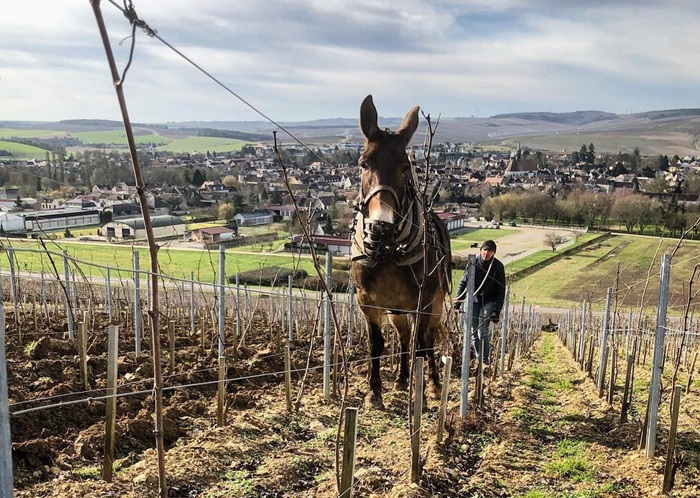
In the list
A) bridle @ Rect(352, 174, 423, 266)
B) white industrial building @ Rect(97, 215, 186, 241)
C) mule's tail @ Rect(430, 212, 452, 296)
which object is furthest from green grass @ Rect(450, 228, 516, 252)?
bridle @ Rect(352, 174, 423, 266)

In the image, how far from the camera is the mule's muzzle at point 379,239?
4590 mm

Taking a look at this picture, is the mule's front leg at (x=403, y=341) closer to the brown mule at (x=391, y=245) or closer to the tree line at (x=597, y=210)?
the brown mule at (x=391, y=245)

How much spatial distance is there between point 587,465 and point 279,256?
4013 centimetres

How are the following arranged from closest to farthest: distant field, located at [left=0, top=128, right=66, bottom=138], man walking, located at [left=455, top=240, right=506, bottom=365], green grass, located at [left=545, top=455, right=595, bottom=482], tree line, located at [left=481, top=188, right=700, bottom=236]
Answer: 1. green grass, located at [left=545, top=455, right=595, bottom=482]
2. man walking, located at [left=455, top=240, right=506, bottom=365]
3. tree line, located at [left=481, top=188, right=700, bottom=236]
4. distant field, located at [left=0, top=128, right=66, bottom=138]

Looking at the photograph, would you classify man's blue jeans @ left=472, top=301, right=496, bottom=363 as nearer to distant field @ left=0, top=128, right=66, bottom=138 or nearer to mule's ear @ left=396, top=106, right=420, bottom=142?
mule's ear @ left=396, top=106, right=420, bottom=142

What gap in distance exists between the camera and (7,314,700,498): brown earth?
401cm

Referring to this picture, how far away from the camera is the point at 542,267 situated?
4628cm

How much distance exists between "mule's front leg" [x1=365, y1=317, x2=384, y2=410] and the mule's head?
112cm

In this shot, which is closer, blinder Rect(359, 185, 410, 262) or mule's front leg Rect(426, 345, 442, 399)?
blinder Rect(359, 185, 410, 262)

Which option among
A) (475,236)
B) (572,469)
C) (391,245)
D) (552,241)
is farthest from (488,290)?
(475,236)

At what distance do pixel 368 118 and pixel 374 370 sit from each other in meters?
2.63

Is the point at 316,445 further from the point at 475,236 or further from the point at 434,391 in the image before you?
the point at 475,236

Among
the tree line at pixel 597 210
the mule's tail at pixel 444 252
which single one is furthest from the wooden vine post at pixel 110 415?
the tree line at pixel 597 210

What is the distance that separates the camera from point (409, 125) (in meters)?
5.09
